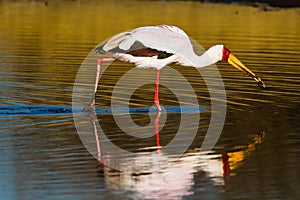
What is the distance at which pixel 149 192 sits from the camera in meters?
8.89

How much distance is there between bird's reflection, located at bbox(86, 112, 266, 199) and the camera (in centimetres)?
902

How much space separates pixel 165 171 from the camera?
9.88m

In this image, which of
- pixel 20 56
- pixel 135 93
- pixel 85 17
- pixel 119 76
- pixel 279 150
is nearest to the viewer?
pixel 279 150

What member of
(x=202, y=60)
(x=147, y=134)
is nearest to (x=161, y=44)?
(x=202, y=60)

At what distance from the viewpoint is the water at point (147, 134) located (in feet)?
30.0

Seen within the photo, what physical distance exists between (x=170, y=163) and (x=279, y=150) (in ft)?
5.03

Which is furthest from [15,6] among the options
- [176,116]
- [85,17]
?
[176,116]

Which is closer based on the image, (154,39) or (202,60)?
(154,39)

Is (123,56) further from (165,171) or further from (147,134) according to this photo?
(165,171)

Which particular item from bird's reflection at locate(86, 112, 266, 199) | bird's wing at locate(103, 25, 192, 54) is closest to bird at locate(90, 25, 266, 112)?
bird's wing at locate(103, 25, 192, 54)

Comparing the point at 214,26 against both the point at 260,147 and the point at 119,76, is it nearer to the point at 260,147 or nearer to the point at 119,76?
the point at 119,76

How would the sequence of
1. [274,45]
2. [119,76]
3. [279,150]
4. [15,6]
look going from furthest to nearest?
[15,6]
[274,45]
[119,76]
[279,150]

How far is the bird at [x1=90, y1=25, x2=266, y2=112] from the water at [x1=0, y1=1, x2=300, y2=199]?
26.1 inches

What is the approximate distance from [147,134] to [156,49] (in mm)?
2165
